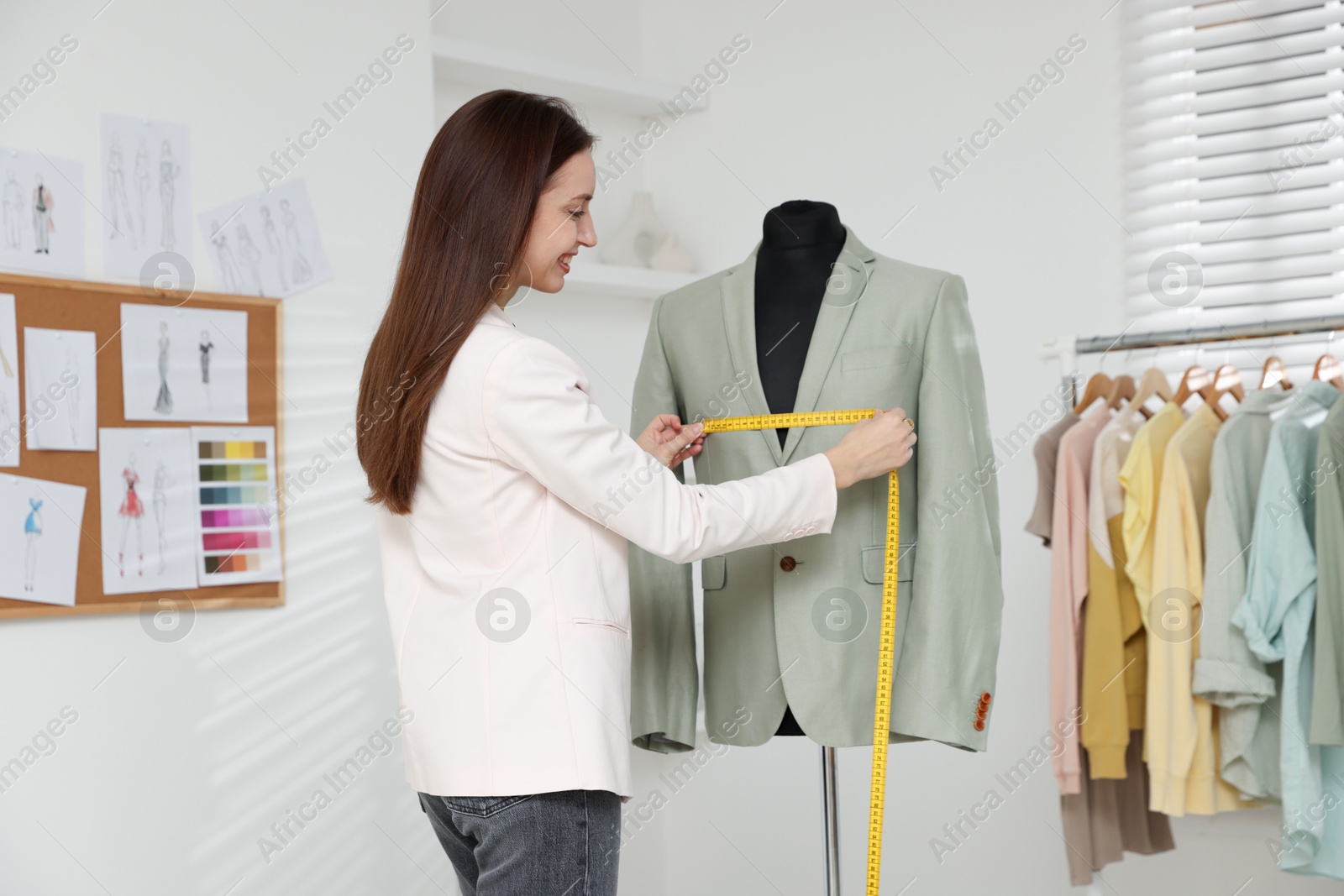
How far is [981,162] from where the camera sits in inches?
131

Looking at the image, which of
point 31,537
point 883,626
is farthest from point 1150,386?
point 31,537

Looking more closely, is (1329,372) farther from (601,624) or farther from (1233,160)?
(601,624)

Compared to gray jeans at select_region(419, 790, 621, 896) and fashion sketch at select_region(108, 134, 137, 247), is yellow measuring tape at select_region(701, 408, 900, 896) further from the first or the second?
fashion sketch at select_region(108, 134, 137, 247)

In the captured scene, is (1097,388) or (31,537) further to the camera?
(1097,388)

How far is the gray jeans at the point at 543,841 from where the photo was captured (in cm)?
139

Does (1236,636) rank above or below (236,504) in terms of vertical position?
below

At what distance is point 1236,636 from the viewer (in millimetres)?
2316

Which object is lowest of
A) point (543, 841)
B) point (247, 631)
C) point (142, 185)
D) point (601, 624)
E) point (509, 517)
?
point (543, 841)

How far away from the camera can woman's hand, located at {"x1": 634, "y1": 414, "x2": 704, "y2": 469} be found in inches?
75.1

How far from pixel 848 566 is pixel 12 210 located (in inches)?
77.0

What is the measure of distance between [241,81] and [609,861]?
7.19ft

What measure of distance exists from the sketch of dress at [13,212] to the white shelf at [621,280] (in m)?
1.51

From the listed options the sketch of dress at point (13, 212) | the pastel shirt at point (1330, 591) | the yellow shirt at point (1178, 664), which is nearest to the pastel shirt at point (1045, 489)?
the yellow shirt at point (1178, 664)

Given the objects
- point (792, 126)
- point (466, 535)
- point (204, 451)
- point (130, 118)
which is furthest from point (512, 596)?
point (792, 126)
